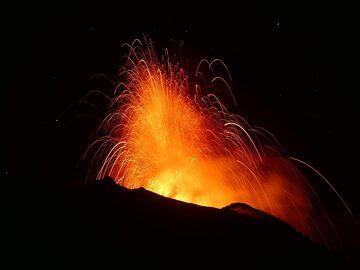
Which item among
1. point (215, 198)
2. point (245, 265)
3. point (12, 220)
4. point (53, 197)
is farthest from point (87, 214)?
point (215, 198)

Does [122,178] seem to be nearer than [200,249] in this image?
No

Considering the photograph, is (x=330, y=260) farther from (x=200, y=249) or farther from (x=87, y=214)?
(x=87, y=214)

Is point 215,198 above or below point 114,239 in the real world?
below

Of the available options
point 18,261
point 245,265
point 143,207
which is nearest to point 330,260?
point 245,265

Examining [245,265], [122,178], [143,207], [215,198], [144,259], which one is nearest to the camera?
[144,259]

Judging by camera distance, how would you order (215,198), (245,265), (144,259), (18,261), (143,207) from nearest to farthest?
1. (18,261)
2. (144,259)
3. (245,265)
4. (143,207)
5. (215,198)

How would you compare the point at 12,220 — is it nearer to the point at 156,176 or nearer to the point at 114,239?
the point at 114,239
